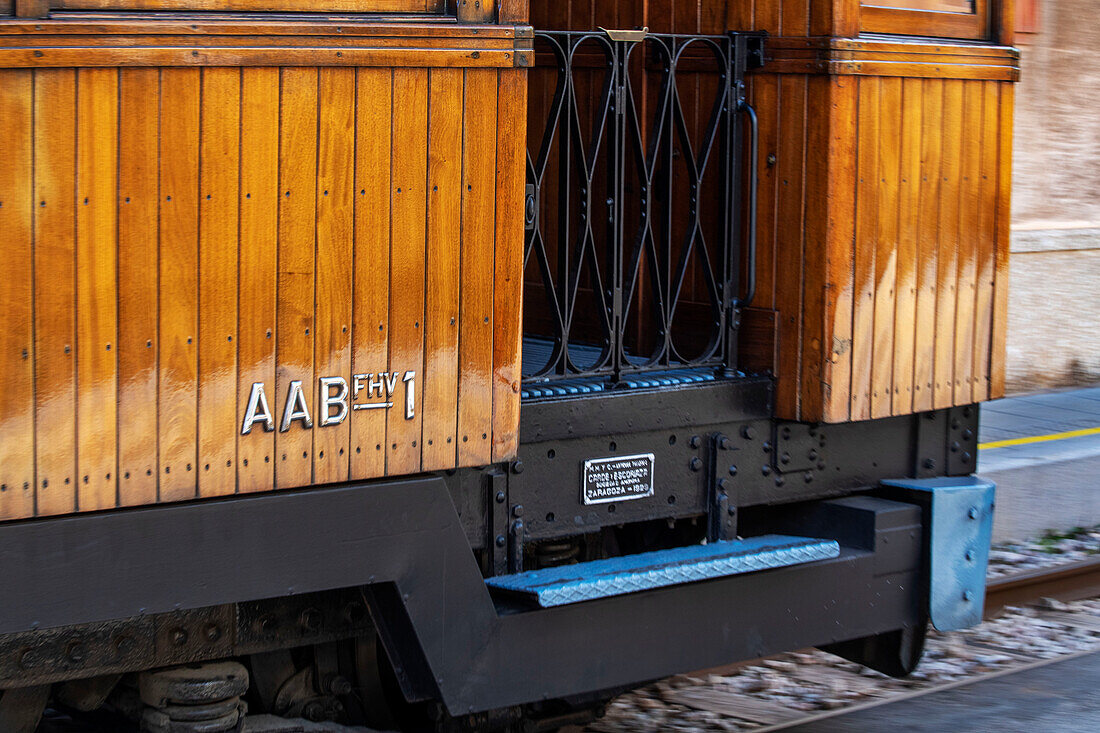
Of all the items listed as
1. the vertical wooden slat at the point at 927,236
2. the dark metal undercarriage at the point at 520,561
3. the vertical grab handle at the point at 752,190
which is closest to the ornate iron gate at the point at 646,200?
the vertical grab handle at the point at 752,190

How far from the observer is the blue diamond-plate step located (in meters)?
3.58

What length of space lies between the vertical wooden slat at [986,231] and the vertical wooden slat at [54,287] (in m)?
2.88

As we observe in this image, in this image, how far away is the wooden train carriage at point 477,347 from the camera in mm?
2857

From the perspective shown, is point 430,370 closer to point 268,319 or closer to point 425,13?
point 268,319

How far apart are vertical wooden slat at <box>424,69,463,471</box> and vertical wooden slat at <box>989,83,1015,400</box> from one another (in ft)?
6.59

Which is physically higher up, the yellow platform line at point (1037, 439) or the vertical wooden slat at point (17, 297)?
the vertical wooden slat at point (17, 297)

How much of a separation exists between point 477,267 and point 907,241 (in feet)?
5.13

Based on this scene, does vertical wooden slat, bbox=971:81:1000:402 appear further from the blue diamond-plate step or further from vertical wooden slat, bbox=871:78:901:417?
the blue diamond-plate step

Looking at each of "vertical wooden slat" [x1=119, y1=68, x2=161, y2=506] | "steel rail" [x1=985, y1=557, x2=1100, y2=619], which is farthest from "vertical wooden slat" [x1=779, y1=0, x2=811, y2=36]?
"steel rail" [x1=985, y1=557, x2=1100, y2=619]

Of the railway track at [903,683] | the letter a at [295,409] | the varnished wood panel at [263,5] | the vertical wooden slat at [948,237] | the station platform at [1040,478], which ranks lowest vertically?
the railway track at [903,683]

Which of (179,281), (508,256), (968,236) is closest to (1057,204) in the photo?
(968,236)

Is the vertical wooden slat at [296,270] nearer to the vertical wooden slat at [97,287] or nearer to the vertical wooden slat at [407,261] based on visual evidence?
the vertical wooden slat at [407,261]

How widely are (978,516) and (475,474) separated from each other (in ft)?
5.92

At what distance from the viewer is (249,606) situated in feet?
11.3
